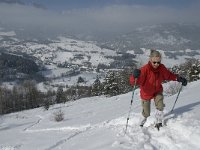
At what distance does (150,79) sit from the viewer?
32.4 feet

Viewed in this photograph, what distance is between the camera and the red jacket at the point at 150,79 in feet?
Result: 31.9

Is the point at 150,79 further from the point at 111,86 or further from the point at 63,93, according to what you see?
the point at 63,93

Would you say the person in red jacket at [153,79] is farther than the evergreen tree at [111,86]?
No

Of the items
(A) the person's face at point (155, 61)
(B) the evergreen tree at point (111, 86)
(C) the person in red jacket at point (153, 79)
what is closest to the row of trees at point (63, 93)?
(B) the evergreen tree at point (111, 86)

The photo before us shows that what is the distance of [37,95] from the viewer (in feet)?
355

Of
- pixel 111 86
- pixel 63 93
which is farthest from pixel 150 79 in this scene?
pixel 63 93

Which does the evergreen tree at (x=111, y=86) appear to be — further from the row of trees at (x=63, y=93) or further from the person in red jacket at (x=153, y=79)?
the person in red jacket at (x=153, y=79)

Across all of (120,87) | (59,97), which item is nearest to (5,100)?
(59,97)

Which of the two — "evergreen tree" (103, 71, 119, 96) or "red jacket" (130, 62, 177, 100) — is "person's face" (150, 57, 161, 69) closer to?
"red jacket" (130, 62, 177, 100)

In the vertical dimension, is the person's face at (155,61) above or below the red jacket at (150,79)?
above

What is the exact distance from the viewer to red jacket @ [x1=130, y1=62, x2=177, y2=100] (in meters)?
9.74

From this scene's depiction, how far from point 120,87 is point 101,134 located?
60667 millimetres

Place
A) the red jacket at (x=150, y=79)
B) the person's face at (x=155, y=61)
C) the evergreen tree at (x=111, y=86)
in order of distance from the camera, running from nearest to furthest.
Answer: the person's face at (x=155, y=61) < the red jacket at (x=150, y=79) < the evergreen tree at (x=111, y=86)

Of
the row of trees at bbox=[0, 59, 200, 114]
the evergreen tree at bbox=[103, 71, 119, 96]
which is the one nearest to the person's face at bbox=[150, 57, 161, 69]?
the row of trees at bbox=[0, 59, 200, 114]
